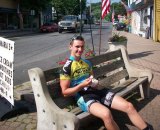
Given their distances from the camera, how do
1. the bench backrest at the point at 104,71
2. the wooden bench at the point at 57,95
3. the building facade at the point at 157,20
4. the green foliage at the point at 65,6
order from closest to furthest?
the wooden bench at the point at 57,95, the bench backrest at the point at 104,71, the building facade at the point at 157,20, the green foliage at the point at 65,6

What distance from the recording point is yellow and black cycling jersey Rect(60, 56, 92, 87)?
14.4 ft

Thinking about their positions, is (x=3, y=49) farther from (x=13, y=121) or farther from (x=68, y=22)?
(x=68, y=22)

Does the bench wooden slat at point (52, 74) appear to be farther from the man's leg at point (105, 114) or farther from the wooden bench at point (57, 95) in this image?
the man's leg at point (105, 114)

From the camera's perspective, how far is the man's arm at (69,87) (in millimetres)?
4223

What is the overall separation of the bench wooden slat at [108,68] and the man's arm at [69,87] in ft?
4.19

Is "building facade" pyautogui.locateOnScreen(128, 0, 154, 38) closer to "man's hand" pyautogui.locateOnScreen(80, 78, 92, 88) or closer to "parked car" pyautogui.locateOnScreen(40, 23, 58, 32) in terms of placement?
"parked car" pyautogui.locateOnScreen(40, 23, 58, 32)

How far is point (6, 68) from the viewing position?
5266 mm

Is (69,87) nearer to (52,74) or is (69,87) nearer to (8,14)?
(52,74)

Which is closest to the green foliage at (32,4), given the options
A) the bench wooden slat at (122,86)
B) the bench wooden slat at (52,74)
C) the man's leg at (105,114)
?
the bench wooden slat at (122,86)

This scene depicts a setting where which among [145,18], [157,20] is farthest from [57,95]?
[145,18]

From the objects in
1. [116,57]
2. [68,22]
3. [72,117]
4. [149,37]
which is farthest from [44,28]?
[72,117]

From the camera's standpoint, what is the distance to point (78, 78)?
452cm

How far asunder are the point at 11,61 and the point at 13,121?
1.02 metres

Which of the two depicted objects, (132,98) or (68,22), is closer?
(132,98)
